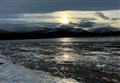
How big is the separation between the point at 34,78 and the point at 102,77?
8.21 m

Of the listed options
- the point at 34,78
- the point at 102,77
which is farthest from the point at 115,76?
the point at 34,78

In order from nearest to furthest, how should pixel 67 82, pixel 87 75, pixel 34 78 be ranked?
pixel 67 82, pixel 34 78, pixel 87 75

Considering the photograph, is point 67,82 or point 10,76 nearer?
point 67,82

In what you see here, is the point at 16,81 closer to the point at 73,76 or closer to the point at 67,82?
the point at 67,82

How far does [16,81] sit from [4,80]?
1.45 m

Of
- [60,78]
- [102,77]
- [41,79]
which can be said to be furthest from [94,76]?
[41,79]

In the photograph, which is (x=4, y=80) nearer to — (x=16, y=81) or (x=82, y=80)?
(x=16, y=81)

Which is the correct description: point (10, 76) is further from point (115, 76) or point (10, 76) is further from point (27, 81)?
point (115, 76)

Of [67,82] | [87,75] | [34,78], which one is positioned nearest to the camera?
[67,82]

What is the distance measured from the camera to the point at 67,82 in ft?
104

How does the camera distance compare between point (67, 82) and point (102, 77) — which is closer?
point (67, 82)

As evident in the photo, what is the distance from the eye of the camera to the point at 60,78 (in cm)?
3441

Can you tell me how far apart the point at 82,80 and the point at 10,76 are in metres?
8.93

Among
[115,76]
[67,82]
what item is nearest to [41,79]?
[67,82]
